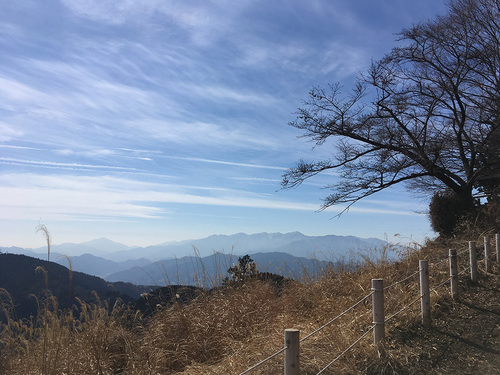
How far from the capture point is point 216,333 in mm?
6484

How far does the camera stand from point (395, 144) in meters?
13.7

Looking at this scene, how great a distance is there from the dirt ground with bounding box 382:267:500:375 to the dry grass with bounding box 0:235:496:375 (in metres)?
0.09

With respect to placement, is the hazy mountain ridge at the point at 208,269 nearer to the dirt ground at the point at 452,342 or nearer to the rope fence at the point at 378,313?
the rope fence at the point at 378,313

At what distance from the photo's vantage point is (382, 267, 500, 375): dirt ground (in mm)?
4812

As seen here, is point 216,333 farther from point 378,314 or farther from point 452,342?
point 452,342

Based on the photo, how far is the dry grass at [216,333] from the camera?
15.7 ft

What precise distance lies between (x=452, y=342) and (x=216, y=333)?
3.69 m

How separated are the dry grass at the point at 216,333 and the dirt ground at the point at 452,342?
9cm

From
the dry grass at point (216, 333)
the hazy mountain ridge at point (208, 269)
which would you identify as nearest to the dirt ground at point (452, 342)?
the dry grass at point (216, 333)

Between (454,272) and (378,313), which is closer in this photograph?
(378,313)

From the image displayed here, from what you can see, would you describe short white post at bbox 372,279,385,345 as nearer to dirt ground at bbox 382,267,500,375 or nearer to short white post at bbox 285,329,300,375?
dirt ground at bbox 382,267,500,375

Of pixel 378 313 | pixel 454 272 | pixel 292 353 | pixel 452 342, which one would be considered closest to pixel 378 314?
pixel 378 313

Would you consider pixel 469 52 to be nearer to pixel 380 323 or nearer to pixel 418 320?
pixel 418 320

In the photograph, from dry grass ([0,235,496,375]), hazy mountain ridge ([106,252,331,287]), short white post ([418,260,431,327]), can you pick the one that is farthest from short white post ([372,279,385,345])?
hazy mountain ridge ([106,252,331,287])
